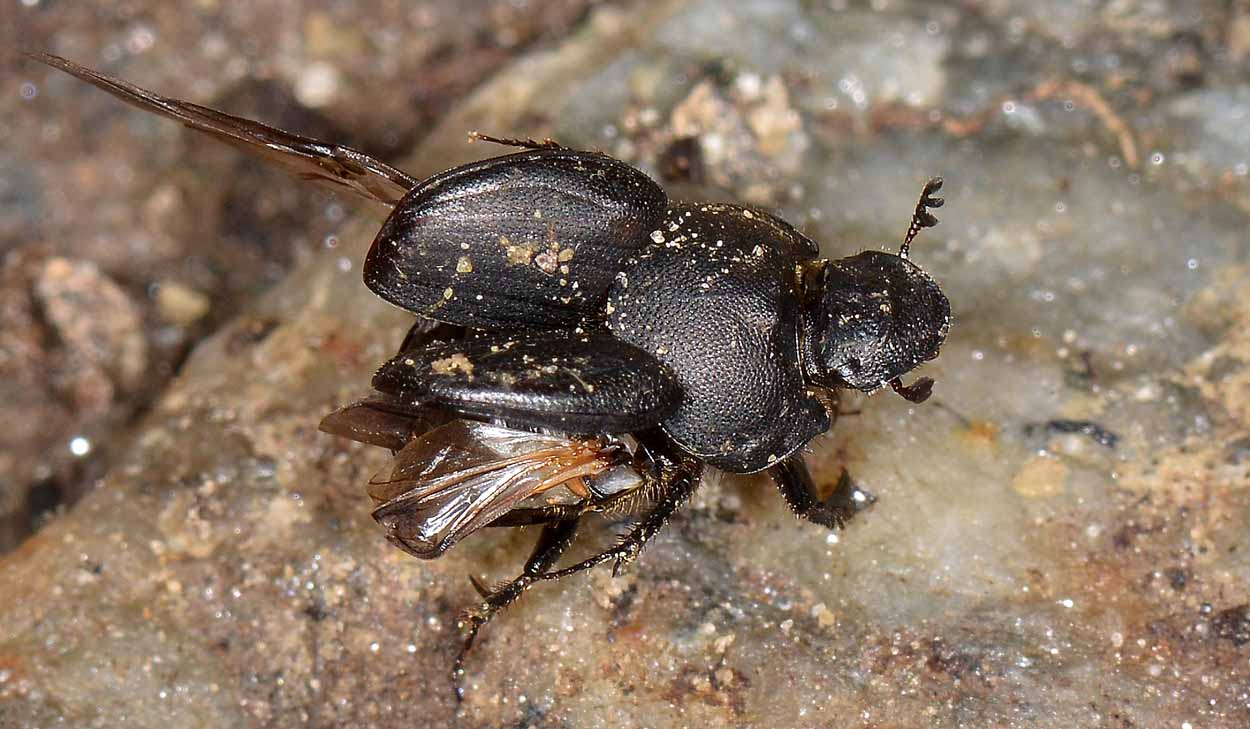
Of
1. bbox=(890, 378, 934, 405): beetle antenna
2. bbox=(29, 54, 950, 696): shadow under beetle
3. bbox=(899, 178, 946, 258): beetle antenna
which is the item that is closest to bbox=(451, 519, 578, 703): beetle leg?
bbox=(29, 54, 950, 696): shadow under beetle

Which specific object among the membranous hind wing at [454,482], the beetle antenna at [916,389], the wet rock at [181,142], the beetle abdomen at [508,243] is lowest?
the wet rock at [181,142]

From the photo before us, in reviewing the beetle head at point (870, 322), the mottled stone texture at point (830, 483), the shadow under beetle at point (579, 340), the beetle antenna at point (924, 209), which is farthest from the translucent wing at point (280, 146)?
the beetle antenna at point (924, 209)

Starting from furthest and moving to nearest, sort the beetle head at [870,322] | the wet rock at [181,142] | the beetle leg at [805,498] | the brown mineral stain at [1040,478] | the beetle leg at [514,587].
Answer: the wet rock at [181,142] → the brown mineral stain at [1040,478] → the beetle leg at [805,498] → the beetle leg at [514,587] → the beetle head at [870,322]

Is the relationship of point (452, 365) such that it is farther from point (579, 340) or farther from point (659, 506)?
point (659, 506)

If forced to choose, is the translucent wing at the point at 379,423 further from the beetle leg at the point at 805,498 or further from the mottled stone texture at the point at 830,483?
the beetle leg at the point at 805,498

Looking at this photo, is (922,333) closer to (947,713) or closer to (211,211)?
(947,713)
